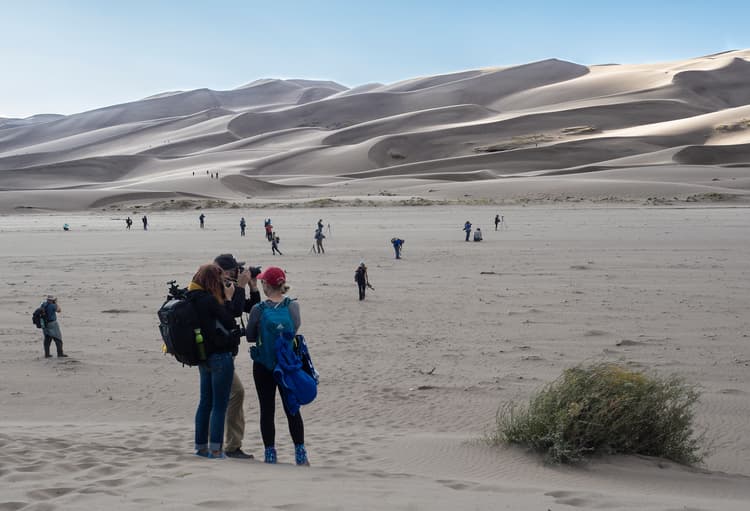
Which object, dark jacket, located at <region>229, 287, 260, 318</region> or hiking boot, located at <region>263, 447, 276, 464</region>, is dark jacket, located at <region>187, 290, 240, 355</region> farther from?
hiking boot, located at <region>263, 447, 276, 464</region>

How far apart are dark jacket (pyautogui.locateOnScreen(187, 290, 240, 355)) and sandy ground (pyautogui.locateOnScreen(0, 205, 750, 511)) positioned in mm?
875

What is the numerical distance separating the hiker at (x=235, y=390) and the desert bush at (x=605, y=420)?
224 centimetres

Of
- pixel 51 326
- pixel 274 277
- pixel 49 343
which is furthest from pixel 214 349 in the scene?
pixel 49 343

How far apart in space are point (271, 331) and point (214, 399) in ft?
2.47

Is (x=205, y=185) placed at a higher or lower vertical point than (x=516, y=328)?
higher

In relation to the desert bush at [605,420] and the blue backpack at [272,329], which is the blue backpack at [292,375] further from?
the desert bush at [605,420]

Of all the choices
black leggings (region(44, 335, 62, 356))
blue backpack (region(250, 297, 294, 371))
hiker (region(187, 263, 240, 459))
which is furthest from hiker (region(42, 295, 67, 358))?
blue backpack (region(250, 297, 294, 371))

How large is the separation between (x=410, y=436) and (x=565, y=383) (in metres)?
1.60

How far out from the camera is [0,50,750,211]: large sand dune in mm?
64688

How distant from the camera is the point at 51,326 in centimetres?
984

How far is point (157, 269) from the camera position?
63.5 ft

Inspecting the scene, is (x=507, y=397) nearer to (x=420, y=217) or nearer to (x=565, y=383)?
(x=565, y=383)

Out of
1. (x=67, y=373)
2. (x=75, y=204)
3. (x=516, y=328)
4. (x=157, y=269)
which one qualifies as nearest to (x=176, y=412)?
(x=67, y=373)

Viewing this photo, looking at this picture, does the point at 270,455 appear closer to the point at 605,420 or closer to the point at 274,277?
the point at 274,277
